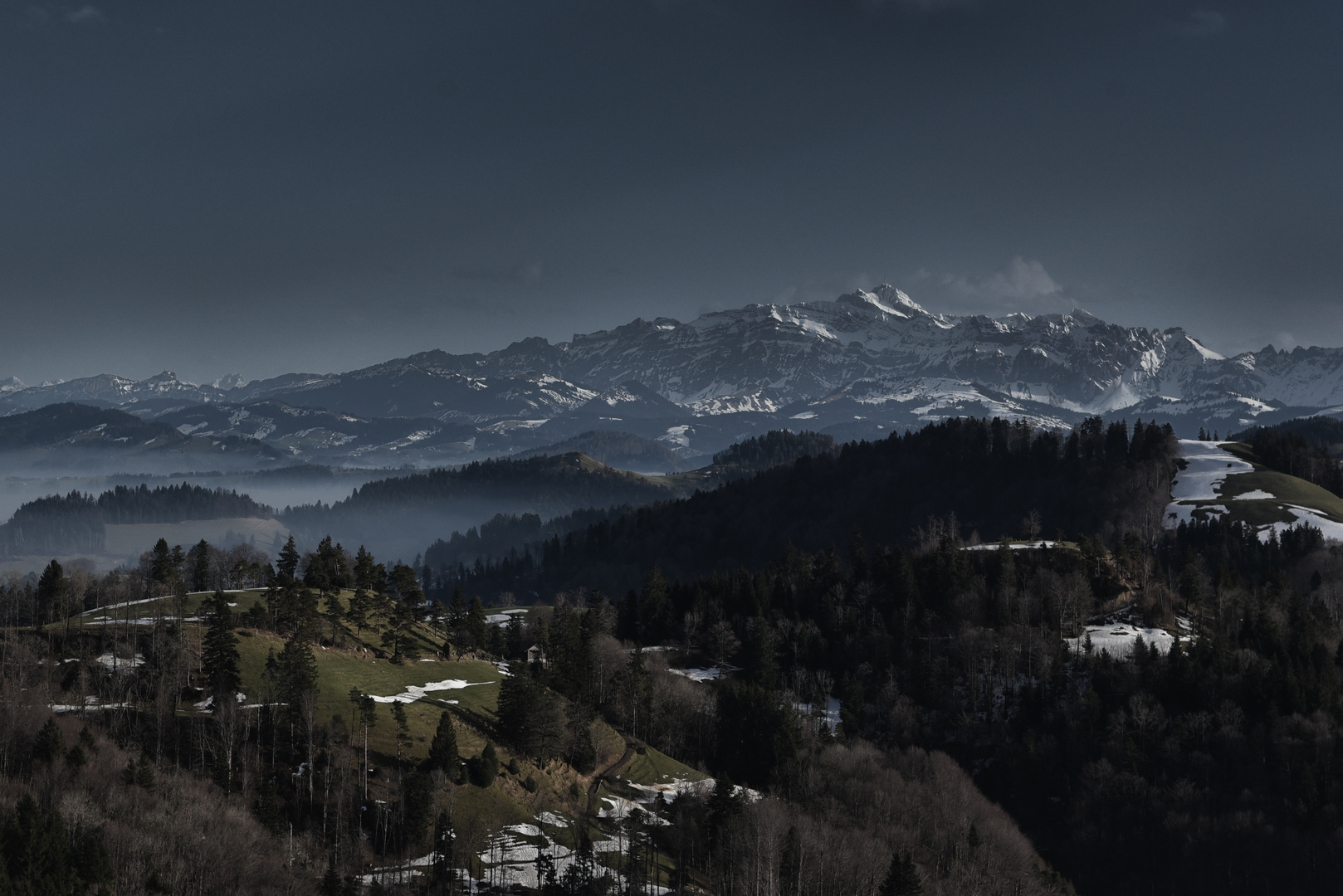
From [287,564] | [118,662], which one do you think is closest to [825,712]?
[287,564]

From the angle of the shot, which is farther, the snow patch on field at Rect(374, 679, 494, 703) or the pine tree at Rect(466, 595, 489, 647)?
the pine tree at Rect(466, 595, 489, 647)

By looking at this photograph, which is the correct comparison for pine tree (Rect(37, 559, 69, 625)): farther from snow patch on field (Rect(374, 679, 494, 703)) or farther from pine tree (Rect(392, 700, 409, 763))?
pine tree (Rect(392, 700, 409, 763))

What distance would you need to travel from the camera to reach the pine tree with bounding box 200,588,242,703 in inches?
4756

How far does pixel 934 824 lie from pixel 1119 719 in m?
50.7

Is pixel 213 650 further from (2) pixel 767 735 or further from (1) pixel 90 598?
(2) pixel 767 735

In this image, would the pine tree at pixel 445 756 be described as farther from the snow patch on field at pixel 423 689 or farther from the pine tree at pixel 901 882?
the pine tree at pixel 901 882

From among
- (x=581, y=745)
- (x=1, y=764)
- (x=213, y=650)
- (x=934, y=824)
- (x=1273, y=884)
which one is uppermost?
(x=213, y=650)

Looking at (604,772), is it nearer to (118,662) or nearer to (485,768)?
(485,768)

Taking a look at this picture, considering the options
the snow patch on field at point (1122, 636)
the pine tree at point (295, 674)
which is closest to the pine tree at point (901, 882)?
the pine tree at point (295, 674)

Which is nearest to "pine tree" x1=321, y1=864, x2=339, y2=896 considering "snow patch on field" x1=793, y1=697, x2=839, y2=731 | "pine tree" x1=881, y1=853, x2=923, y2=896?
"pine tree" x1=881, y1=853, x2=923, y2=896

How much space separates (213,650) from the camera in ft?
401

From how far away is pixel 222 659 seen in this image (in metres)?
122

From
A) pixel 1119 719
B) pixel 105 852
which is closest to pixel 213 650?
pixel 105 852

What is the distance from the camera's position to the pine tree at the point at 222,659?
121 meters
